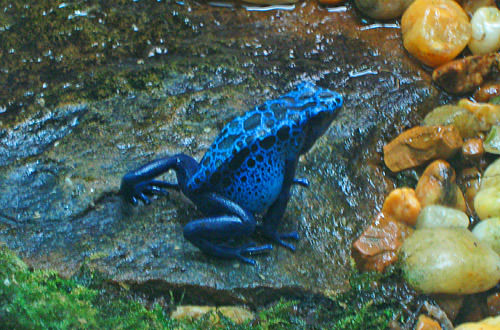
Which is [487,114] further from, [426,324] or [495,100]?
[426,324]

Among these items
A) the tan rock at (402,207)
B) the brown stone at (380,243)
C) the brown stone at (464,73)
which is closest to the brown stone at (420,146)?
the tan rock at (402,207)

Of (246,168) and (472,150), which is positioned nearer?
(246,168)

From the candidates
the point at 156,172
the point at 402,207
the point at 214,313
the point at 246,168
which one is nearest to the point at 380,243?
the point at 402,207

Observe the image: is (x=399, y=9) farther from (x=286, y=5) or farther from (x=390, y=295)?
(x=390, y=295)

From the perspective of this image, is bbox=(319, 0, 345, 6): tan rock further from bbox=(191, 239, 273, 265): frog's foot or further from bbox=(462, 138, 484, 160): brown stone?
bbox=(191, 239, 273, 265): frog's foot

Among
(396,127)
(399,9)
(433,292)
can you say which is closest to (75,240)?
(433,292)

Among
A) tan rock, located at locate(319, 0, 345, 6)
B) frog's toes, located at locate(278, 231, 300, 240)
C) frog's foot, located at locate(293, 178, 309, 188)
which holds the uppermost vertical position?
tan rock, located at locate(319, 0, 345, 6)

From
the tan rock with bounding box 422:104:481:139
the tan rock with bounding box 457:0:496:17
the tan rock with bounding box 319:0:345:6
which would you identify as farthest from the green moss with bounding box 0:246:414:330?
the tan rock with bounding box 457:0:496:17
